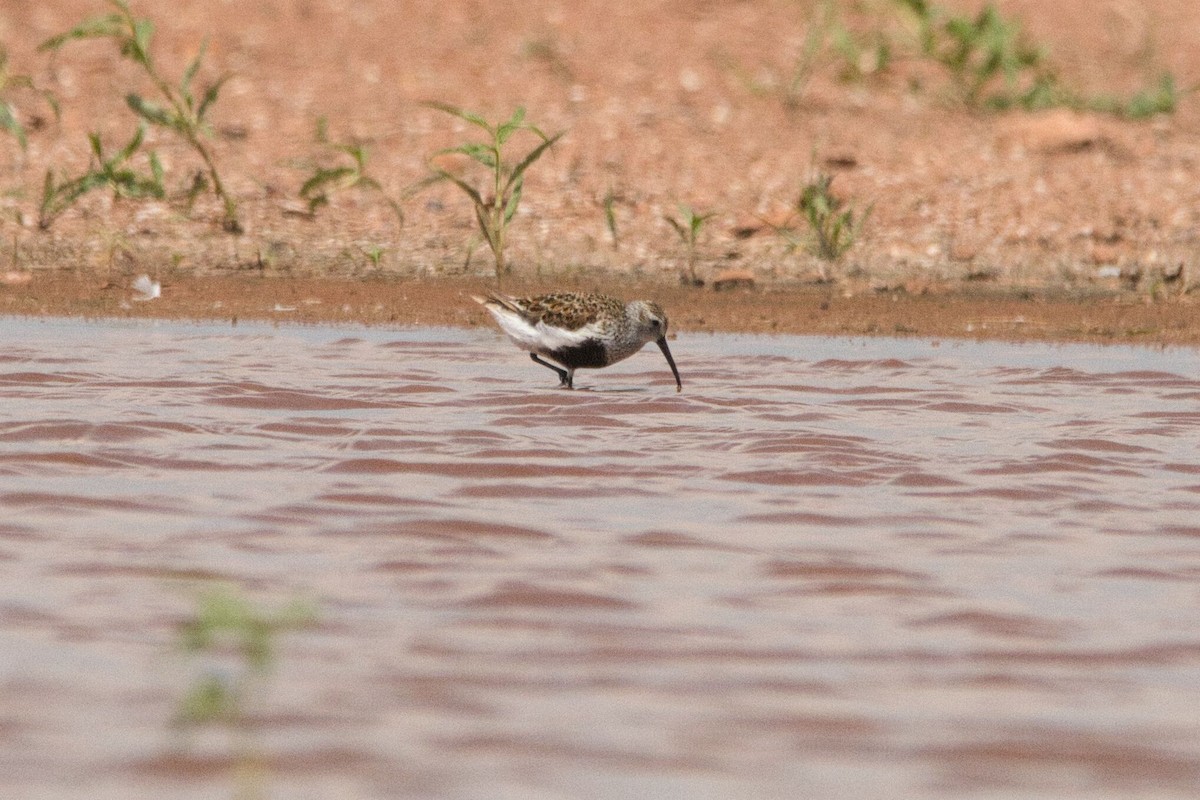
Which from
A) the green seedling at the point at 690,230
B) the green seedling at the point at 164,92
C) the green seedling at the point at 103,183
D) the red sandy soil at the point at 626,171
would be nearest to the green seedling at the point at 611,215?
the red sandy soil at the point at 626,171

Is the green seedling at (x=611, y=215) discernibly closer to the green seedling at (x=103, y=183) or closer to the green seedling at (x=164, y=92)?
the green seedling at (x=164, y=92)

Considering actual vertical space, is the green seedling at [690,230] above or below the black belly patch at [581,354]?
above

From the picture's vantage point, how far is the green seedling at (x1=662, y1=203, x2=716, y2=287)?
12625 millimetres

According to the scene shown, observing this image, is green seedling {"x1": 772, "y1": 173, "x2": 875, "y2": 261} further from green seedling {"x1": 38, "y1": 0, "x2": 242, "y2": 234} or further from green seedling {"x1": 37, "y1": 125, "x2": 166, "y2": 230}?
green seedling {"x1": 37, "y1": 125, "x2": 166, "y2": 230}

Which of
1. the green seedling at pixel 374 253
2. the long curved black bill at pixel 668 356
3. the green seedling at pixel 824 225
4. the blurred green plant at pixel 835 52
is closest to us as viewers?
the long curved black bill at pixel 668 356

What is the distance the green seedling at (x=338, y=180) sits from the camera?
13031mm

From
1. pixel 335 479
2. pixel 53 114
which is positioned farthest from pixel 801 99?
pixel 335 479

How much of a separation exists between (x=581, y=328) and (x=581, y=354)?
4.8 inches

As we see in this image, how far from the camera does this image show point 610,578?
5.91m

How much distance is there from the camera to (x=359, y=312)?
12.5 meters

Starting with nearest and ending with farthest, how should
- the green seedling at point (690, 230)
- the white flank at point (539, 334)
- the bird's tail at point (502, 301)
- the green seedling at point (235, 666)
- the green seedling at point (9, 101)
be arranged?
the green seedling at point (235, 666), the white flank at point (539, 334), the bird's tail at point (502, 301), the green seedling at point (690, 230), the green seedling at point (9, 101)

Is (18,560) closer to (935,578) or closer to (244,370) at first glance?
(935,578)

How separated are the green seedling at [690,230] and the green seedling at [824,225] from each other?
54 centimetres

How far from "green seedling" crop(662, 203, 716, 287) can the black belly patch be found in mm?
2053
